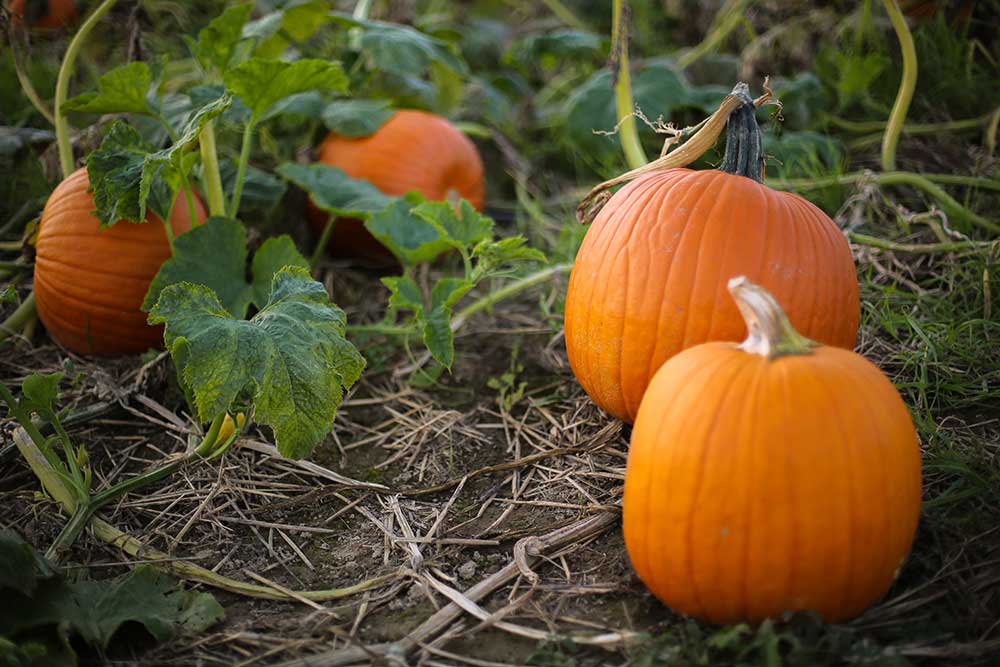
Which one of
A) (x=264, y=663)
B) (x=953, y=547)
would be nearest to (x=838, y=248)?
(x=953, y=547)

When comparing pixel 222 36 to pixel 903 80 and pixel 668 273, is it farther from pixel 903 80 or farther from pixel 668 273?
pixel 903 80

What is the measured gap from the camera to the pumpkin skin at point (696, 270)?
1873 millimetres

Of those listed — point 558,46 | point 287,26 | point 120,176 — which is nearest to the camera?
point 120,176

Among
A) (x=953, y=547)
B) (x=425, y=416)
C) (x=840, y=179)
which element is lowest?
(x=425, y=416)

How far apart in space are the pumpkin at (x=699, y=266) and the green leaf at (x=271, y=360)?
0.59 metres

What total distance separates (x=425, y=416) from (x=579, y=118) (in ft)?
5.69

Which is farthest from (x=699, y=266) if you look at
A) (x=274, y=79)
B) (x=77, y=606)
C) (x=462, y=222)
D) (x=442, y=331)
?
(x=77, y=606)

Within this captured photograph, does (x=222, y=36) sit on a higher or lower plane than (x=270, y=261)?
higher

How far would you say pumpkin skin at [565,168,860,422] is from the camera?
1.87m

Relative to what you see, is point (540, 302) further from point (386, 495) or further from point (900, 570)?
point (900, 570)

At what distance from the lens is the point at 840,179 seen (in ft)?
9.98

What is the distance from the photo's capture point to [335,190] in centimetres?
296

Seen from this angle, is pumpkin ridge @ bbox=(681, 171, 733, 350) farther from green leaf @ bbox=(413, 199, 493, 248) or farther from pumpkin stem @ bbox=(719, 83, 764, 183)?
green leaf @ bbox=(413, 199, 493, 248)

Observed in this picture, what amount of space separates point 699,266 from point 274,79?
4.27ft
